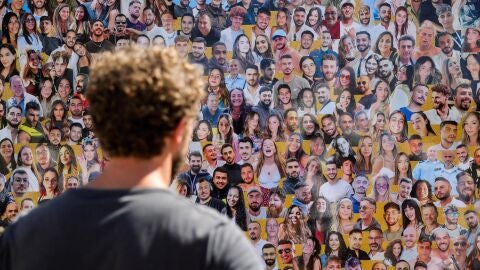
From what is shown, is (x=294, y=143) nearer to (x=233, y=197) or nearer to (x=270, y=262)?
(x=233, y=197)

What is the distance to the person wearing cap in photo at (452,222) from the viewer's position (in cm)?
499

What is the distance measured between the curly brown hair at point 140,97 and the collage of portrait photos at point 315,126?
12.2ft

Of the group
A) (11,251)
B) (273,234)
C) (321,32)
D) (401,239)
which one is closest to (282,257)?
(273,234)

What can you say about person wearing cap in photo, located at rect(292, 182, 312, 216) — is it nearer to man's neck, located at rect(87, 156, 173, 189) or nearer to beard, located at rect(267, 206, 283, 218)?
beard, located at rect(267, 206, 283, 218)

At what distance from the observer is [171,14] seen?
536 cm

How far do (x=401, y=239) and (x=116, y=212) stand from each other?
4133mm

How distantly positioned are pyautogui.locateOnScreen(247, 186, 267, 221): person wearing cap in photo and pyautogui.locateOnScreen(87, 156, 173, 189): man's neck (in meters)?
3.96

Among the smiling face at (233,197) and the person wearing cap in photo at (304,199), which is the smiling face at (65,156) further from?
the person wearing cap in photo at (304,199)

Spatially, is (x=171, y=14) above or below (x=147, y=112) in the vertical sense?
above


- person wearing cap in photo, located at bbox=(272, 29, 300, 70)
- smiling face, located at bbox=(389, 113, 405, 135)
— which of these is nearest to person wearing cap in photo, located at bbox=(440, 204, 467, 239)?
smiling face, located at bbox=(389, 113, 405, 135)

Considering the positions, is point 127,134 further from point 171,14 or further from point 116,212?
point 171,14

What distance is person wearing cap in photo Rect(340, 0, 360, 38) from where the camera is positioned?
5.18 meters

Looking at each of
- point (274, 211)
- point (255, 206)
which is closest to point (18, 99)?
point (255, 206)

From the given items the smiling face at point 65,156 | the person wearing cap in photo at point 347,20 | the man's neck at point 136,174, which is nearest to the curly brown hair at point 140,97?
the man's neck at point 136,174
